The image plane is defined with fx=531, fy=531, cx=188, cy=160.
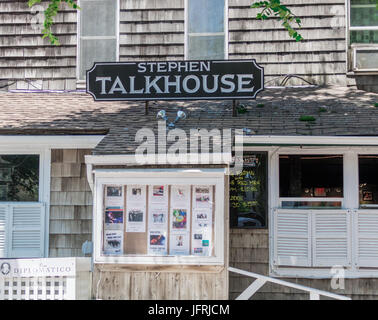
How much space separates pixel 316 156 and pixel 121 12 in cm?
470

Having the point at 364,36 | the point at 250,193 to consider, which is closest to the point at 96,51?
the point at 250,193

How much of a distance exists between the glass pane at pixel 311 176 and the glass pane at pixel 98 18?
4.44 meters

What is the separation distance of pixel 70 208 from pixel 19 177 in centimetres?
94

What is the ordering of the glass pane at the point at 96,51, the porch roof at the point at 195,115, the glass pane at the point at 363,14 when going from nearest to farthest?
the porch roof at the point at 195,115 → the glass pane at the point at 363,14 → the glass pane at the point at 96,51

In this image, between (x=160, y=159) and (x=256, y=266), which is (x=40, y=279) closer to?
(x=160, y=159)

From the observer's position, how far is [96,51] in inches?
397

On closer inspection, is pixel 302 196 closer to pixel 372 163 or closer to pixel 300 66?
pixel 372 163

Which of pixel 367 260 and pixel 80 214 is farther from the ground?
pixel 80 214

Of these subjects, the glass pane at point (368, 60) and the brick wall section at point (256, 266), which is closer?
the brick wall section at point (256, 266)

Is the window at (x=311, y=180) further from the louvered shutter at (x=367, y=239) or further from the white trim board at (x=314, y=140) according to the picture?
the white trim board at (x=314, y=140)

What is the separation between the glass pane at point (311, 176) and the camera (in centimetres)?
777

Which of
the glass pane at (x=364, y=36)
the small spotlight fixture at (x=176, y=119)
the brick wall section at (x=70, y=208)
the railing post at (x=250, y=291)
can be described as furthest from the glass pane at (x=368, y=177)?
the brick wall section at (x=70, y=208)
